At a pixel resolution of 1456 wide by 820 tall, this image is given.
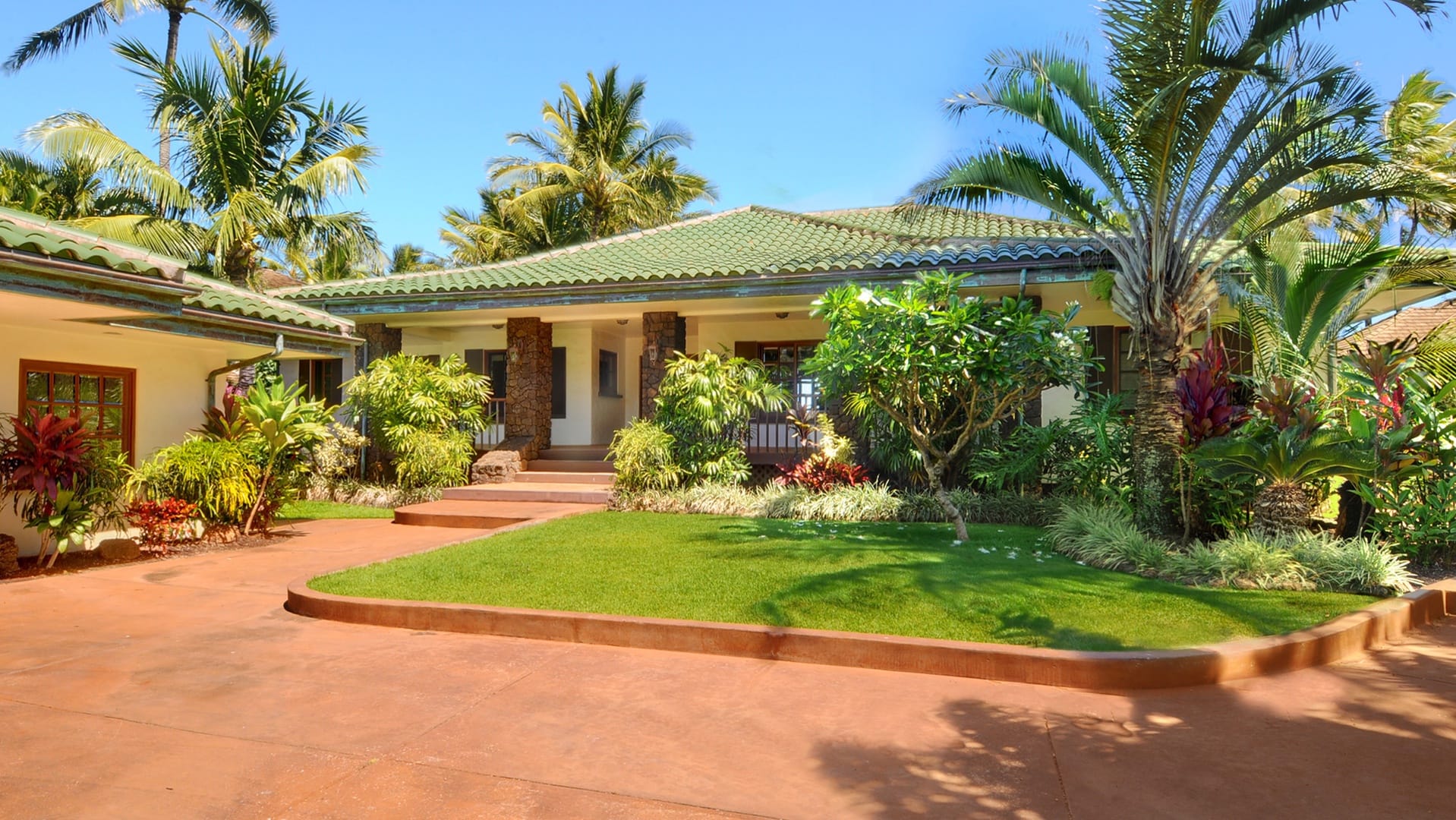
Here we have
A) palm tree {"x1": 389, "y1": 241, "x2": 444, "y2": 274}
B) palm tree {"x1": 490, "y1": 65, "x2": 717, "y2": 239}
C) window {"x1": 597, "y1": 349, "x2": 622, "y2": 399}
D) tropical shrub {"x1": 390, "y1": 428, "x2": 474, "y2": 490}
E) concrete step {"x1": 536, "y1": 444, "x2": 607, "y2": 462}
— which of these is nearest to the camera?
tropical shrub {"x1": 390, "y1": 428, "x2": 474, "y2": 490}

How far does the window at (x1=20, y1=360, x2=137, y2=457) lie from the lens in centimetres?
848

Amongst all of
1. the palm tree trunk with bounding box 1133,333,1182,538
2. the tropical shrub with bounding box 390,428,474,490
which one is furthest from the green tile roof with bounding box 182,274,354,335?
the palm tree trunk with bounding box 1133,333,1182,538

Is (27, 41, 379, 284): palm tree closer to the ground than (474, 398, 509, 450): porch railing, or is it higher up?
higher up

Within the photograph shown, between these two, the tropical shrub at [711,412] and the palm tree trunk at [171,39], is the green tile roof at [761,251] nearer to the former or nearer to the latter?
the tropical shrub at [711,412]

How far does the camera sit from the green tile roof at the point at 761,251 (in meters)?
10.6

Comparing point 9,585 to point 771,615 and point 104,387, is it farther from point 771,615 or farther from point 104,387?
point 771,615

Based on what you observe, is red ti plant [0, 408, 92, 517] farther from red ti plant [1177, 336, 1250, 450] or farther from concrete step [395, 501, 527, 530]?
red ti plant [1177, 336, 1250, 450]

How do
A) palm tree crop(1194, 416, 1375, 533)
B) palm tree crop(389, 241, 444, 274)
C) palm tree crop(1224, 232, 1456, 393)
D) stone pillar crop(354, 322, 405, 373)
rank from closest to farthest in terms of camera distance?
palm tree crop(1194, 416, 1375, 533) < palm tree crop(1224, 232, 1456, 393) < stone pillar crop(354, 322, 405, 373) < palm tree crop(389, 241, 444, 274)

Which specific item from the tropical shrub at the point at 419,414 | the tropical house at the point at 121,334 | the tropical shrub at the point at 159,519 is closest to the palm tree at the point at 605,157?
the tropical shrub at the point at 419,414

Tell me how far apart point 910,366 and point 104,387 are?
9011mm

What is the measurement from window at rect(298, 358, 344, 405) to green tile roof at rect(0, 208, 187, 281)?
10.8m

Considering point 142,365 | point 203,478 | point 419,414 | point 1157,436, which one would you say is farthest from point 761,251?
point 142,365

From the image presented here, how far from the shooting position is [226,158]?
51.9 ft

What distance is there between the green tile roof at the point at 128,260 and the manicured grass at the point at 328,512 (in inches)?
123
